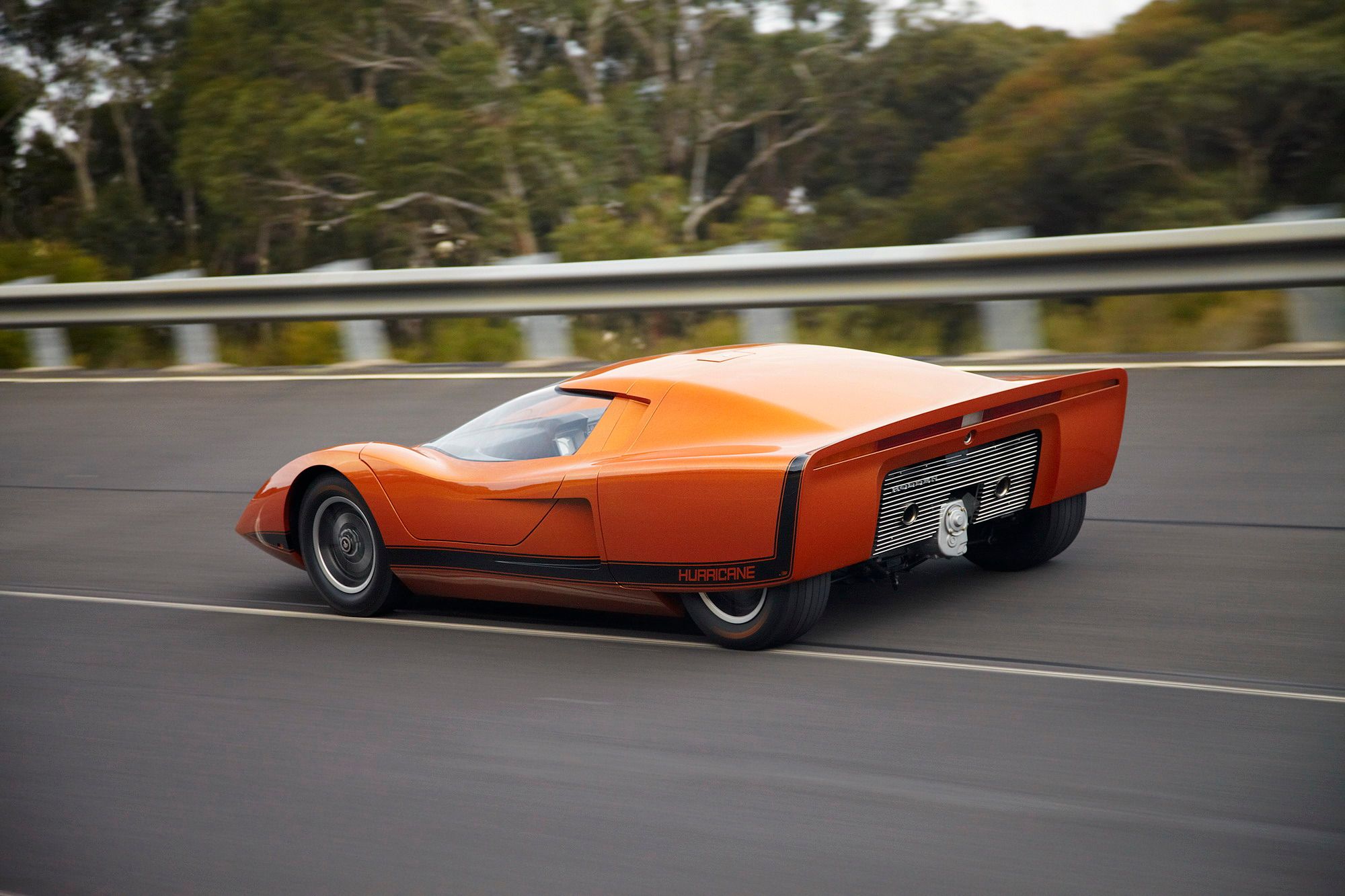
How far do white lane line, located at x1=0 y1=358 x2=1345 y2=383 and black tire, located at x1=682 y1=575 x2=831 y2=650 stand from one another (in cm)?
147

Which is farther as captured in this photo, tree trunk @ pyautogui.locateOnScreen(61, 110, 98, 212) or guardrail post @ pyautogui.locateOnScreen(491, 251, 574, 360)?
tree trunk @ pyautogui.locateOnScreen(61, 110, 98, 212)

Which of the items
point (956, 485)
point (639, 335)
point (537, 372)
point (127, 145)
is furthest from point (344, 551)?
point (127, 145)

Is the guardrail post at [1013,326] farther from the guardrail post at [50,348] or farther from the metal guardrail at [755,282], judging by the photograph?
the guardrail post at [50,348]

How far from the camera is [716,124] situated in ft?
92.6

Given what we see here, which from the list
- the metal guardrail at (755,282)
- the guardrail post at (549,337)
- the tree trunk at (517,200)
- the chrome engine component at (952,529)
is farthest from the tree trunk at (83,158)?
the chrome engine component at (952,529)

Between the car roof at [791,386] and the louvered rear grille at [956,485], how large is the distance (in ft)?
0.67

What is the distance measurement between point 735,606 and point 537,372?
6.06 m

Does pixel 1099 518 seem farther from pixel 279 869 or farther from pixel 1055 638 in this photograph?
pixel 279 869

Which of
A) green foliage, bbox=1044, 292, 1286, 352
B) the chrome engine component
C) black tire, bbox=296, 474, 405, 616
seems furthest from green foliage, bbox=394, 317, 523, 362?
the chrome engine component

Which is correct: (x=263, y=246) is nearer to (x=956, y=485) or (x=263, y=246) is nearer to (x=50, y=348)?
(x=50, y=348)

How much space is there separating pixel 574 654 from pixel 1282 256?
566 cm

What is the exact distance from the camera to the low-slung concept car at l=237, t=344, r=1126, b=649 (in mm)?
4910

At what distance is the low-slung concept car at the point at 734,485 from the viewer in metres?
4.91

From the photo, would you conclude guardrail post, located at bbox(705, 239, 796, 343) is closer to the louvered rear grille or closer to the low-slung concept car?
the low-slung concept car
